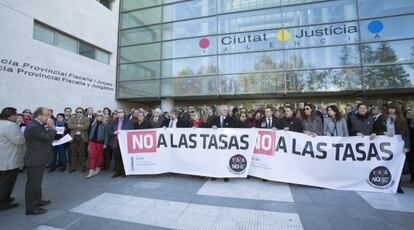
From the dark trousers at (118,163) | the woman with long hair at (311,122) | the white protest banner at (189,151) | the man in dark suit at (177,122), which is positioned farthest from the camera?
the man in dark suit at (177,122)

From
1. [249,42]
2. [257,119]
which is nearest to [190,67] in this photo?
[249,42]

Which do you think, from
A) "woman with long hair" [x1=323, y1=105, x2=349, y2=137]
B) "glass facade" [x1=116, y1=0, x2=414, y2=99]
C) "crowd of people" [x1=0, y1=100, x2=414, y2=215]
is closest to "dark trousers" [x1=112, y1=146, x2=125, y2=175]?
"crowd of people" [x1=0, y1=100, x2=414, y2=215]

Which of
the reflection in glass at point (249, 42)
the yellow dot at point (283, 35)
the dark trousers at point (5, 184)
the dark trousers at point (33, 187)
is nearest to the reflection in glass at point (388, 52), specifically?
the yellow dot at point (283, 35)

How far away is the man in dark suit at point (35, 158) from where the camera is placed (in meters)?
3.70

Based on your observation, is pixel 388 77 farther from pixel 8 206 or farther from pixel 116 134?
pixel 8 206

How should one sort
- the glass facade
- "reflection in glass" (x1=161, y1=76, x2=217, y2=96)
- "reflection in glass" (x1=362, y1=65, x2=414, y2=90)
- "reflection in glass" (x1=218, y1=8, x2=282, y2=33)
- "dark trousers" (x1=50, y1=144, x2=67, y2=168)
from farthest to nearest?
"reflection in glass" (x1=161, y1=76, x2=217, y2=96)
"reflection in glass" (x1=218, y1=8, x2=282, y2=33)
the glass facade
"reflection in glass" (x1=362, y1=65, x2=414, y2=90)
"dark trousers" (x1=50, y1=144, x2=67, y2=168)

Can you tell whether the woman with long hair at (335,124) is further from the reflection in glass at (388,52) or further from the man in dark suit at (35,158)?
the reflection in glass at (388,52)

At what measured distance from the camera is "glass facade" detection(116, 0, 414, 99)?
10.5 m

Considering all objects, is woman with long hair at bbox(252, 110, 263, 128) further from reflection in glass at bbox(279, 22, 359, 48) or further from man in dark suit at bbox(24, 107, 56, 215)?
reflection in glass at bbox(279, 22, 359, 48)

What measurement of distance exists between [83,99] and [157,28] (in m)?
6.46

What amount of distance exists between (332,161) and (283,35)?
897 centimetres

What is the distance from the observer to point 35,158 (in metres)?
3.76

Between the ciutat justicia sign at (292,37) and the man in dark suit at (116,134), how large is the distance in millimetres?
8186

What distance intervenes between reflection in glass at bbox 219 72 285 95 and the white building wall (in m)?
7.50
